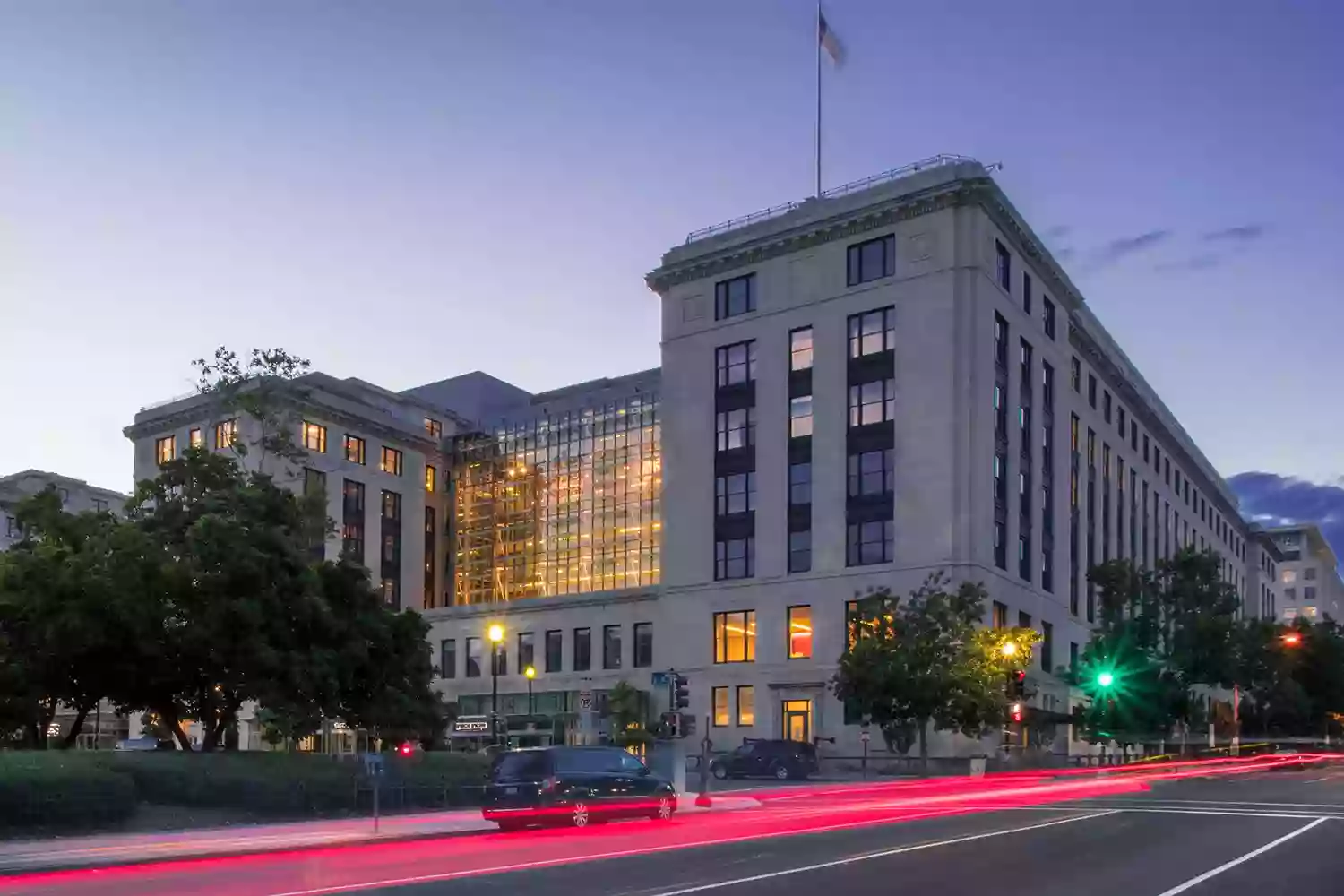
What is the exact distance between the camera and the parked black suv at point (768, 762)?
53838mm

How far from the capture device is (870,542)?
224ft

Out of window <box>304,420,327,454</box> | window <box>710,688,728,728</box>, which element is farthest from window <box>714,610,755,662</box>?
window <box>304,420,327,454</box>

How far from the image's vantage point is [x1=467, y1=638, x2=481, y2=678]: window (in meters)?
85.8

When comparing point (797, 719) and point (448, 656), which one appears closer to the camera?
point (797, 719)

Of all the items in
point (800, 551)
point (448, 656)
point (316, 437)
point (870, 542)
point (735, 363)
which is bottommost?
point (448, 656)

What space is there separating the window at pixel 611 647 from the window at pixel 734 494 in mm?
10484

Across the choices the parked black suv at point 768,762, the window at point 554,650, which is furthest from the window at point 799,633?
the window at point 554,650

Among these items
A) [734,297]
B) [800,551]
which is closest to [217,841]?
[800,551]

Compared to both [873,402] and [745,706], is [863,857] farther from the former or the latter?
[745,706]

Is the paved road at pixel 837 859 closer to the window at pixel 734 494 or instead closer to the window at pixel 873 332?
the window at pixel 873 332

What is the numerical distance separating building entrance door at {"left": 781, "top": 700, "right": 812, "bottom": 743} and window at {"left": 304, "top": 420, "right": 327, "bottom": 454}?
39141 millimetres

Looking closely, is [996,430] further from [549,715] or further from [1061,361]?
[549,715]

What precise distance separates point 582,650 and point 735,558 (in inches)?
519

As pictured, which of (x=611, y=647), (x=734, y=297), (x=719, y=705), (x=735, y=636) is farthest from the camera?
(x=611, y=647)
